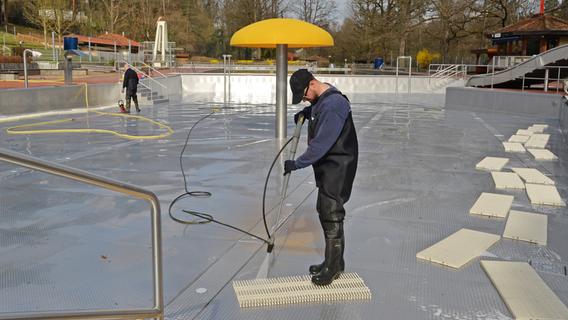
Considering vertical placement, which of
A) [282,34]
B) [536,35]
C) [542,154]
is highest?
[536,35]

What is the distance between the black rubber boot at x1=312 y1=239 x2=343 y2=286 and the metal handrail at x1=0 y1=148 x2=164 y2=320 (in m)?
1.47

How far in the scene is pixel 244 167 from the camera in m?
9.01

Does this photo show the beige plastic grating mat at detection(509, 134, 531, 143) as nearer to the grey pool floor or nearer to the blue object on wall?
the grey pool floor

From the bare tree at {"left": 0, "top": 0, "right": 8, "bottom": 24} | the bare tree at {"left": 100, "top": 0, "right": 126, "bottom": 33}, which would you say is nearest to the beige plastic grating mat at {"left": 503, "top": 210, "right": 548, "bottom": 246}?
the bare tree at {"left": 100, "top": 0, "right": 126, "bottom": 33}

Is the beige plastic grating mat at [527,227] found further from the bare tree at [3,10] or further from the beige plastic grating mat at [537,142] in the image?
the bare tree at [3,10]

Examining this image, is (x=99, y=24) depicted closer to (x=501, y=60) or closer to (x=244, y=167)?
(x=501, y=60)

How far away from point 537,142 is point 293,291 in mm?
9734

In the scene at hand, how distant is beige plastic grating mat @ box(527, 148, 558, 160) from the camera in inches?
402

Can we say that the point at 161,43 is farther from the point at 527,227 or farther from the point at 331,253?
the point at 331,253

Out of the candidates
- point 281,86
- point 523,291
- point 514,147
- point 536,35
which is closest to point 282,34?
point 281,86

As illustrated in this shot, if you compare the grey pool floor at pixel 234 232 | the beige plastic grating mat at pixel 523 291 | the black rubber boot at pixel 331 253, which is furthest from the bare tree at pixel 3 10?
the beige plastic grating mat at pixel 523 291

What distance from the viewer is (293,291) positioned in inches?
159

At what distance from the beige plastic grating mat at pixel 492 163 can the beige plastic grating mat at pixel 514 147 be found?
4.81ft

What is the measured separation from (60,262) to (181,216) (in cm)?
171
